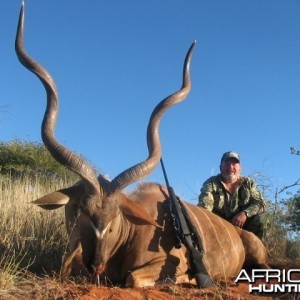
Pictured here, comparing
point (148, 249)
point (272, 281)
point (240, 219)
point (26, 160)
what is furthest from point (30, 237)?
point (26, 160)

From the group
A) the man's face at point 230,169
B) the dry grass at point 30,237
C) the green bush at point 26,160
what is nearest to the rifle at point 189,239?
the dry grass at point 30,237

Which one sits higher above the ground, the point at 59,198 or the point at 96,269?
the point at 59,198

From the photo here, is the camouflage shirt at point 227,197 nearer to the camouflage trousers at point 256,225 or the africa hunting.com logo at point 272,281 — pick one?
the camouflage trousers at point 256,225

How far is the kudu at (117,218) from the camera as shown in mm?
3853

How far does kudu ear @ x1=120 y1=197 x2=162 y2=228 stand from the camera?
421 centimetres

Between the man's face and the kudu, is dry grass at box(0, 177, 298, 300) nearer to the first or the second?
the kudu

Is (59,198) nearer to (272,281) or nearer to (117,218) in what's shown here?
(117,218)

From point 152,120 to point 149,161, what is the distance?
1.43ft

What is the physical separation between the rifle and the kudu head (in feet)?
0.73

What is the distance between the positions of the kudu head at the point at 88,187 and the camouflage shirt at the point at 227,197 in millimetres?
1572

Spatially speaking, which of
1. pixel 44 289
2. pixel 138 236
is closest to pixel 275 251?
pixel 138 236

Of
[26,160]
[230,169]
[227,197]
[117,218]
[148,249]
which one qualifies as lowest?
[148,249]

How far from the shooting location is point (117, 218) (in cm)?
408

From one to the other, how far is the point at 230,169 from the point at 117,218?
213cm
